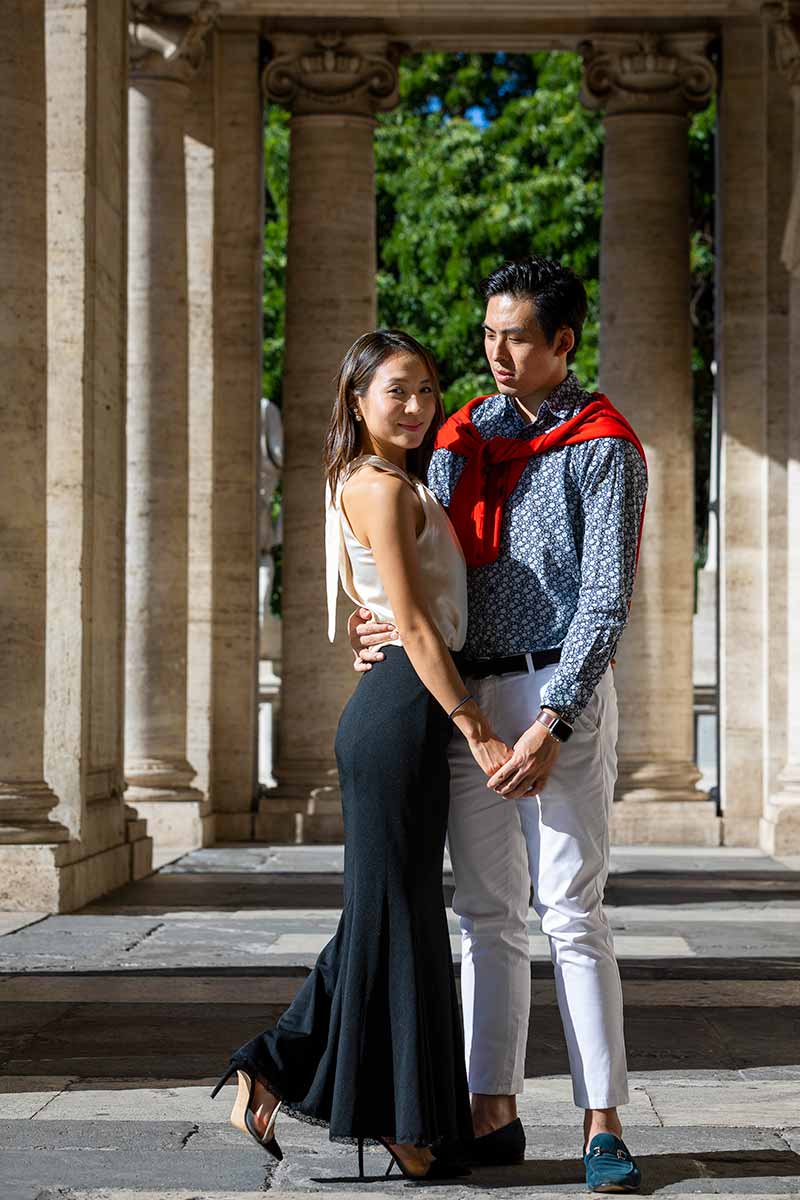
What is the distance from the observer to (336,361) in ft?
91.6

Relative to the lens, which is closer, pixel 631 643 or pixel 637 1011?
pixel 637 1011

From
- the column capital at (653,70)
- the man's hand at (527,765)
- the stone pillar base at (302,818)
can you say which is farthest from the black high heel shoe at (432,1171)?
the column capital at (653,70)

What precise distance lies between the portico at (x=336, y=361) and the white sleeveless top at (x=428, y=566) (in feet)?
57.2

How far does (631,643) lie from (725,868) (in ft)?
16.5

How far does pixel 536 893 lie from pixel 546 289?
2.32 meters

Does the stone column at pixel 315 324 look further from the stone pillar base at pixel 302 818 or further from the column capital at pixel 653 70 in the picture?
the column capital at pixel 653 70

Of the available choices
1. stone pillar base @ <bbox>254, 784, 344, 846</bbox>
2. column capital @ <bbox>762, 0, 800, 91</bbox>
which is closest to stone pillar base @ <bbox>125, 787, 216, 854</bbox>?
stone pillar base @ <bbox>254, 784, 344, 846</bbox>

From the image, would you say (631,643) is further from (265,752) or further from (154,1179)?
(154,1179)

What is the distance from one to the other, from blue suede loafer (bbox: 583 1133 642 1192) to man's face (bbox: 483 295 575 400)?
2.89 metres

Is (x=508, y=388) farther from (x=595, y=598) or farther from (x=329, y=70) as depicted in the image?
(x=329, y=70)

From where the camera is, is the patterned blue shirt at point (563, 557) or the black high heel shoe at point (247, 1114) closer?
the patterned blue shirt at point (563, 557)

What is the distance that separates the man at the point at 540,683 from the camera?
7.64m

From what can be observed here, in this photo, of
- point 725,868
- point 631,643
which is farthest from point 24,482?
point 631,643

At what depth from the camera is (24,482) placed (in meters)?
17.6
